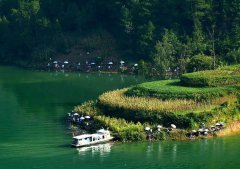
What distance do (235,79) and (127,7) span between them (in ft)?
155

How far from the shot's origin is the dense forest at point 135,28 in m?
87.2

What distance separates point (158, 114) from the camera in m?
49.4

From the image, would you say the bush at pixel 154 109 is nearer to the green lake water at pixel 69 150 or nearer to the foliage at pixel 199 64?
the green lake water at pixel 69 150

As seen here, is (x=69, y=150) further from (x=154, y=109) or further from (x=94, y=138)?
(x=154, y=109)

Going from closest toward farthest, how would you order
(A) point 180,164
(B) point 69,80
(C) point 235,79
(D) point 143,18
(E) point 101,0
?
(A) point 180,164
(C) point 235,79
(B) point 69,80
(D) point 143,18
(E) point 101,0

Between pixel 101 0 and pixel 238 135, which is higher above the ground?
pixel 101 0

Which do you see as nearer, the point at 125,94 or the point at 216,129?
the point at 216,129

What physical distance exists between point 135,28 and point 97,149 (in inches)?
2083

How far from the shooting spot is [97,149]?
4588cm

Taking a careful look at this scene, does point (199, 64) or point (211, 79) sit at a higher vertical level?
point (199, 64)

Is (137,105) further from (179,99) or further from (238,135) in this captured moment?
(238,135)

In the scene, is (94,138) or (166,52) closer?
(94,138)

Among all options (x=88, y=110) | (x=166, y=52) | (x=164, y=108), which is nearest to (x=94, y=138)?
(x=164, y=108)

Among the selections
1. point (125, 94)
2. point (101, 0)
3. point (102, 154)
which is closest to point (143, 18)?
point (101, 0)
